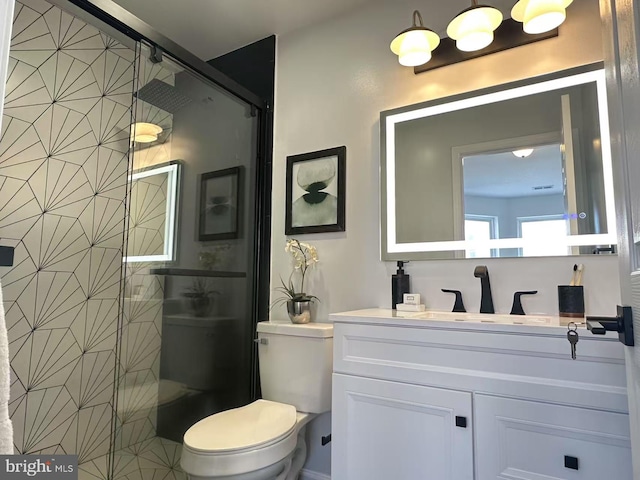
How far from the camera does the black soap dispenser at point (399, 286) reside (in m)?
1.65

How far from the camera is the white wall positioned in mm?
1439

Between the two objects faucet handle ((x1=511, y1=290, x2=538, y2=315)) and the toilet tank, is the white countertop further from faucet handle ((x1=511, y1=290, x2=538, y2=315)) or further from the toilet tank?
the toilet tank

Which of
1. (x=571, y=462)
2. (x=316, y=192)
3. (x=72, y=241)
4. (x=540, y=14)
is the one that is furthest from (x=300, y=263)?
(x=540, y=14)

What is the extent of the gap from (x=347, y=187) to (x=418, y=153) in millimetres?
373

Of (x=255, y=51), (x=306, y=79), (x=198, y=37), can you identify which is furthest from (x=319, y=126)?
(x=198, y=37)

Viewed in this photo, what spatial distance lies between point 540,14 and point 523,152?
49 centimetres

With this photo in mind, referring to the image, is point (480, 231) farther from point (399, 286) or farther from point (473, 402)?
point (473, 402)

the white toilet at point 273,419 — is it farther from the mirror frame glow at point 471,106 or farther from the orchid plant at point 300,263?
the mirror frame glow at point 471,106

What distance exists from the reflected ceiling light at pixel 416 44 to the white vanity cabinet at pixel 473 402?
1101 millimetres

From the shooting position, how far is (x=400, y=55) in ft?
5.43

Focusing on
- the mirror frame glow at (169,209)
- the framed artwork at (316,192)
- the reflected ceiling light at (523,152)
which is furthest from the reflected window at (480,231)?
the mirror frame glow at (169,209)

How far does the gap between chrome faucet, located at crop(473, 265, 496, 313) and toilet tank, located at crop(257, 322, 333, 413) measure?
2.07 ft

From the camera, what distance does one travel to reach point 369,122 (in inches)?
73.5

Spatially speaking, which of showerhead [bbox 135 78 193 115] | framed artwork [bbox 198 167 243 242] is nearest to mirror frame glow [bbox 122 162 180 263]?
framed artwork [bbox 198 167 243 242]
